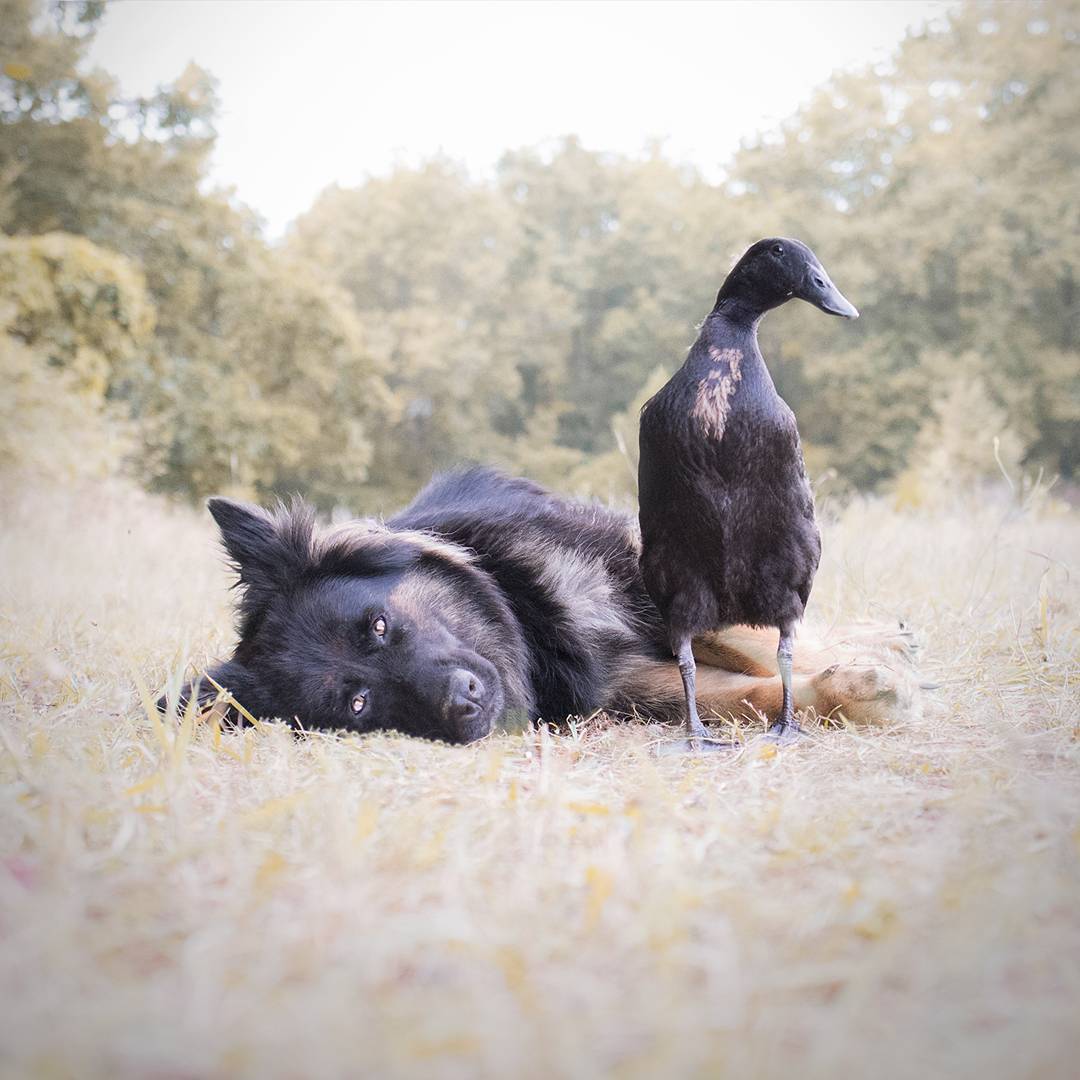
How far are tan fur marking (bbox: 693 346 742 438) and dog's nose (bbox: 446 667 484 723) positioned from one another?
3.40 feet

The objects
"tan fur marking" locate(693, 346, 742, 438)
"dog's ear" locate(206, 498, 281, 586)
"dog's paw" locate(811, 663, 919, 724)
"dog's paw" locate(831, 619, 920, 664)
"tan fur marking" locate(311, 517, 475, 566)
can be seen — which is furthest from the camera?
"dog's paw" locate(831, 619, 920, 664)

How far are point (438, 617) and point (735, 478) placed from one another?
3.80ft

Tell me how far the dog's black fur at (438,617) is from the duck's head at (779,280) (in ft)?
4.36

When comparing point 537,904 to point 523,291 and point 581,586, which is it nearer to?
point 581,586

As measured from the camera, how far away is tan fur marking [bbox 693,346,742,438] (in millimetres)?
2752

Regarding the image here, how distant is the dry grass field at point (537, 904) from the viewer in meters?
1.13

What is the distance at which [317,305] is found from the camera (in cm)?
2223

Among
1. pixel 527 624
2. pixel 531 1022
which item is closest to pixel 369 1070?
pixel 531 1022

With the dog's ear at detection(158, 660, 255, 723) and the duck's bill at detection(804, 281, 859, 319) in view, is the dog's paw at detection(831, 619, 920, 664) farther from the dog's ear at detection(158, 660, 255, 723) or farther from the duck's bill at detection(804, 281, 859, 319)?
the dog's ear at detection(158, 660, 255, 723)

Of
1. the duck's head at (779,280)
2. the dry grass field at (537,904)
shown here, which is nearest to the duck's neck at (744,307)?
the duck's head at (779,280)

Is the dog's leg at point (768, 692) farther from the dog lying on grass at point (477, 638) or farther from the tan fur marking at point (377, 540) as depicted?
the tan fur marking at point (377, 540)

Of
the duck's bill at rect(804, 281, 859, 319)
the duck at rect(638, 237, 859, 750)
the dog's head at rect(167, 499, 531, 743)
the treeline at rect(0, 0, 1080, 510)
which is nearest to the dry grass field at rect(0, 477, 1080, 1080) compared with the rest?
the dog's head at rect(167, 499, 531, 743)

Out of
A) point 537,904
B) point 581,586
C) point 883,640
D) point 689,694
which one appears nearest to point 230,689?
point 581,586

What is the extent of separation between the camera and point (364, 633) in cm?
320
